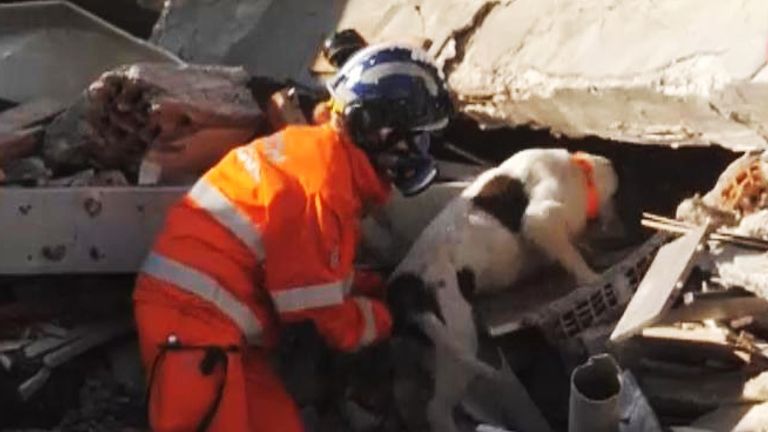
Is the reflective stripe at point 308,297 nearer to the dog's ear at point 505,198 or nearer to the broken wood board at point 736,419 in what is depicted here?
the dog's ear at point 505,198

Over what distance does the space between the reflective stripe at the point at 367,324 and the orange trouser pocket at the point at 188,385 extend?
→ 0.44 metres

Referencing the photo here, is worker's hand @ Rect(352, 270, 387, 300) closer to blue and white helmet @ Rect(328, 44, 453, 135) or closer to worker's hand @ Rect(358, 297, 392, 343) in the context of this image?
worker's hand @ Rect(358, 297, 392, 343)

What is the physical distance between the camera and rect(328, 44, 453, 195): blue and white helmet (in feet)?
20.7

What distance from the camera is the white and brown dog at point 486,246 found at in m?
6.38

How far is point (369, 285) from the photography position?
6.70m

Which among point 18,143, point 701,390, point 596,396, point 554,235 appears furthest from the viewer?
point 18,143

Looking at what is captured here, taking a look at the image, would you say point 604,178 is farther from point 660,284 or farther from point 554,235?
point 660,284

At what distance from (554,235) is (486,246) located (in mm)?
251

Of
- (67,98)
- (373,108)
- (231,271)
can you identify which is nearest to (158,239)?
(231,271)

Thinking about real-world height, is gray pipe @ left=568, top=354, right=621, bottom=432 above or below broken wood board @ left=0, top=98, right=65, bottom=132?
above

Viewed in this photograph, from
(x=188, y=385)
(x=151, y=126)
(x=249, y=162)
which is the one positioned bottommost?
(x=188, y=385)

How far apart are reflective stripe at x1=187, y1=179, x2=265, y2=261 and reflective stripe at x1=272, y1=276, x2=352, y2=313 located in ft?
0.66

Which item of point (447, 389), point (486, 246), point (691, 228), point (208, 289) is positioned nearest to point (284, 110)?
point (486, 246)

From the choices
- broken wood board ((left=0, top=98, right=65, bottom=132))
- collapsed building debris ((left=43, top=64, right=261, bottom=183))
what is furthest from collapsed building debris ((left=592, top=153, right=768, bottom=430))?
broken wood board ((left=0, top=98, right=65, bottom=132))
